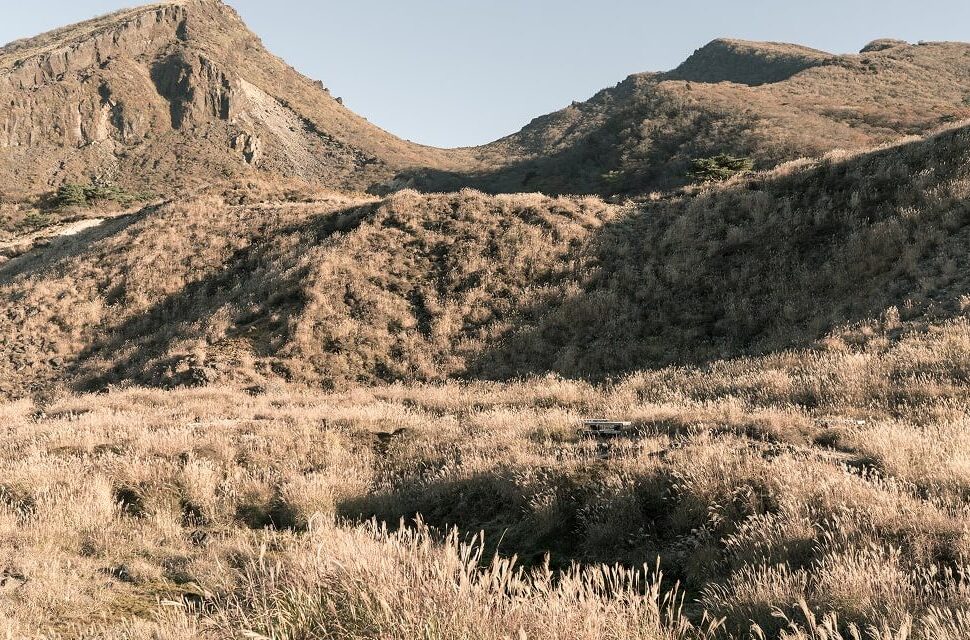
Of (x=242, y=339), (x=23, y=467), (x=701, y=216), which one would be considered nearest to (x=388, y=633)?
(x=23, y=467)

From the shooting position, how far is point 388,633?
2.61 meters

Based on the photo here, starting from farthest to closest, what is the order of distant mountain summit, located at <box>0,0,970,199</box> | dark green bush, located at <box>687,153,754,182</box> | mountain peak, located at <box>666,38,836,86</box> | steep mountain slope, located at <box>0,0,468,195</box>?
mountain peak, located at <box>666,38,836,86</box>, steep mountain slope, located at <box>0,0,468,195</box>, distant mountain summit, located at <box>0,0,970,199</box>, dark green bush, located at <box>687,153,754,182</box>

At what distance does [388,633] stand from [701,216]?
20251 mm

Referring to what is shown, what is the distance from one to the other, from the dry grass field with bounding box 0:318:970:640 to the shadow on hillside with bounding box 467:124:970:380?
3.44 metres

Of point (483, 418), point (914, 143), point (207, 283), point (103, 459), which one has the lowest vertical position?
point (483, 418)

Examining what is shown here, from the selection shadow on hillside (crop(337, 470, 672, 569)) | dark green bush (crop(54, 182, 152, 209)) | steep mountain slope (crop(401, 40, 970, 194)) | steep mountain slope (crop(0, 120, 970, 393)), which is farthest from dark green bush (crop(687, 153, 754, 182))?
dark green bush (crop(54, 182, 152, 209))

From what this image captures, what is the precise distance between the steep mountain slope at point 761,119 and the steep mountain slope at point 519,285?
89.6ft

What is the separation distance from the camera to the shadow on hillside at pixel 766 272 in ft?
43.4

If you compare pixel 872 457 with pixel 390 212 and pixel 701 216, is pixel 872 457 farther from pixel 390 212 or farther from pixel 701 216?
pixel 390 212

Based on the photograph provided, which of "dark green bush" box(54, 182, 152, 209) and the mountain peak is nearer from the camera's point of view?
"dark green bush" box(54, 182, 152, 209)

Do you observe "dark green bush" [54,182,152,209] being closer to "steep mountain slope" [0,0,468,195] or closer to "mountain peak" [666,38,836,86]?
"steep mountain slope" [0,0,468,195]

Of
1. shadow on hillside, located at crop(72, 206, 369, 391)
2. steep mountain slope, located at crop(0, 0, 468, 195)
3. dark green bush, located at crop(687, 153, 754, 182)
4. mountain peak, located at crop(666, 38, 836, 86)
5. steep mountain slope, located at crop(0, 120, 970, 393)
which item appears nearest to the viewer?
steep mountain slope, located at crop(0, 120, 970, 393)

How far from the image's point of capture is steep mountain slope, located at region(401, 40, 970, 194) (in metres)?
45.1

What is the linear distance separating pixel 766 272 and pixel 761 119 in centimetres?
4177
